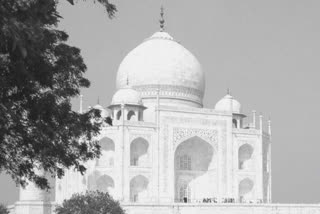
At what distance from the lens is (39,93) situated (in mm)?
8367

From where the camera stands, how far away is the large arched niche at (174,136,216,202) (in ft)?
106

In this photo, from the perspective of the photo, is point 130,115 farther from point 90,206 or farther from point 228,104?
point 90,206

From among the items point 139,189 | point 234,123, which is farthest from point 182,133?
point 234,123

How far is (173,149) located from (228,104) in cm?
507

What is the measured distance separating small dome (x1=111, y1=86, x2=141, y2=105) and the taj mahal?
0.16 ft

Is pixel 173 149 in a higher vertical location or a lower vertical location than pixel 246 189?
higher

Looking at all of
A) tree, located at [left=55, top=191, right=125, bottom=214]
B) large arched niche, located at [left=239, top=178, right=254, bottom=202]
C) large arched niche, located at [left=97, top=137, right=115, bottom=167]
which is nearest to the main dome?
large arched niche, located at [left=97, top=137, right=115, bottom=167]

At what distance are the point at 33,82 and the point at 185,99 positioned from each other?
26.7 metres

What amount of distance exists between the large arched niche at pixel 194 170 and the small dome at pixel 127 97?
317cm

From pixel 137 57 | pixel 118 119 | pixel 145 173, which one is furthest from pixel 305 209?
pixel 137 57

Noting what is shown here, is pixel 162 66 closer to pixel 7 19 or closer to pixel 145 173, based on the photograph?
pixel 145 173

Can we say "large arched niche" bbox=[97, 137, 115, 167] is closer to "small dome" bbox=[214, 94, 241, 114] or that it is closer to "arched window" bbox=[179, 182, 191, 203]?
"arched window" bbox=[179, 182, 191, 203]

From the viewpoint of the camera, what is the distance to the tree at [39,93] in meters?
7.11

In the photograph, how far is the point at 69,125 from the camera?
9102 millimetres
